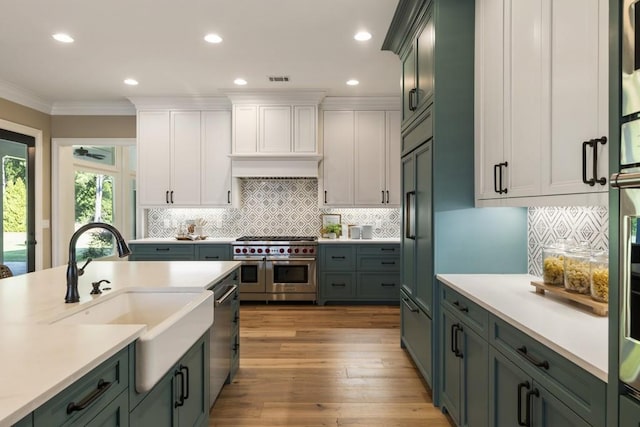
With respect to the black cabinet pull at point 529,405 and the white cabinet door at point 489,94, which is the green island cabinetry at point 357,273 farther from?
the black cabinet pull at point 529,405

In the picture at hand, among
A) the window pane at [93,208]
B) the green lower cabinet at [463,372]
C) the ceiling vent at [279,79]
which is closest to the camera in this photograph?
the green lower cabinet at [463,372]

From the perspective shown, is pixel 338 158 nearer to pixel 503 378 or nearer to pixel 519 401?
pixel 503 378

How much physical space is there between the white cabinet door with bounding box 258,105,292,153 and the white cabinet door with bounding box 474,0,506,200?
3.07 meters

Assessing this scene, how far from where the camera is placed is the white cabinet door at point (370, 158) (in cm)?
532

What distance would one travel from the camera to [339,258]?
5141 millimetres

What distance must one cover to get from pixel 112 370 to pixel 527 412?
53.8 inches

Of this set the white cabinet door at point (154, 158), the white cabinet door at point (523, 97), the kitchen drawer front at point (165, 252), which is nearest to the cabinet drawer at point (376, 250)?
the kitchen drawer front at point (165, 252)

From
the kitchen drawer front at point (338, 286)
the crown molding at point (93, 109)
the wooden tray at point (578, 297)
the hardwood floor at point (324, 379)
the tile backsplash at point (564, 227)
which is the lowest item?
the hardwood floor at point (324, 379)

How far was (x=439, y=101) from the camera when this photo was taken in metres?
2.45

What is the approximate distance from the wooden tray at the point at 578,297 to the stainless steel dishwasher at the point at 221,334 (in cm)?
174

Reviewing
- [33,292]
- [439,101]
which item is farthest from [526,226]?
[33,292]

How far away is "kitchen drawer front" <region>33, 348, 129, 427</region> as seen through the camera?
887mm

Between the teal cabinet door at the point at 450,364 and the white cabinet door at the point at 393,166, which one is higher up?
the white cabinet door at the point at 393,166

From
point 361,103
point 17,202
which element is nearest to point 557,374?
point 361,103
